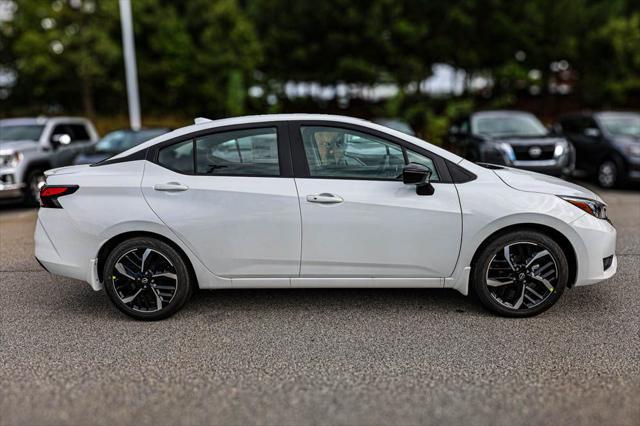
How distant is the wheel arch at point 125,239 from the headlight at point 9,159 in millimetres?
6610

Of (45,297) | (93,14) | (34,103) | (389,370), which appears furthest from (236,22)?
(389,370)

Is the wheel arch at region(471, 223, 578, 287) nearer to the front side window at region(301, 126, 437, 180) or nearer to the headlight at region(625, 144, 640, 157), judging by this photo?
the front side window at region(301, 126, 437, 180)

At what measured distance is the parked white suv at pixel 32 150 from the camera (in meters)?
9.77

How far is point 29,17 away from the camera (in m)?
27.0

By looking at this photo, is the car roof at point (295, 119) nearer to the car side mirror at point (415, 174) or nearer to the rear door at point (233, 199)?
the rear door at point (233, 199)

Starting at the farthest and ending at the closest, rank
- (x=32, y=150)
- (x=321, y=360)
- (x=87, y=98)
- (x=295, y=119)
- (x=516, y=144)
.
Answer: (x=87, y=98) → (x=516, y=144) → (x=32, y=150) → (x=295, y=119) → (x=321, y=360)

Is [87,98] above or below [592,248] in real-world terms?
above

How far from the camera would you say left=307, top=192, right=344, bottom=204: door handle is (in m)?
4.13

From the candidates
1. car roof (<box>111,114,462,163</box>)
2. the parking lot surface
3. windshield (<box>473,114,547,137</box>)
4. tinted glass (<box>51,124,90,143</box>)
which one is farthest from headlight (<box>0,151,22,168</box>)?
windshield (<box>473,114,547,137</box>)

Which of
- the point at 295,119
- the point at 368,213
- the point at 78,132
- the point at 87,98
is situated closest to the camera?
the point at 368,213

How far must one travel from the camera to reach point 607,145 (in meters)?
11.9

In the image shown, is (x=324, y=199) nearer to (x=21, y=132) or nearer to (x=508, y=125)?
(x=508, y=125)

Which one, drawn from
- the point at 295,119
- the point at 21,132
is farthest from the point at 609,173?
the point at 21,132

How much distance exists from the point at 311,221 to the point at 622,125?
35.7ft
